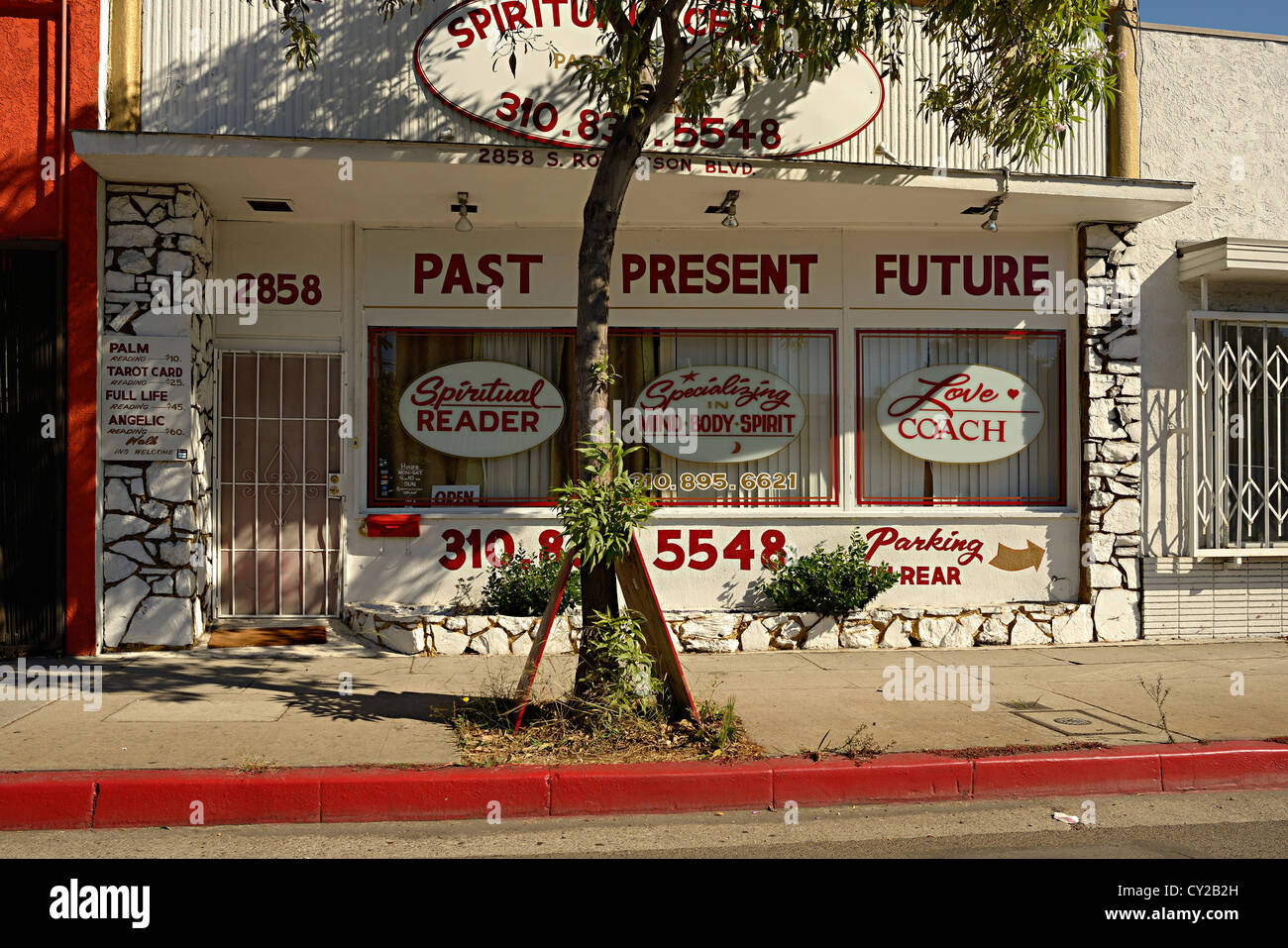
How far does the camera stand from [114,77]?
839cm

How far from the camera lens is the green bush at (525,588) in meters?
8.83

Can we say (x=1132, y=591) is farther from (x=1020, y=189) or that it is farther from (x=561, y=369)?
(x=561, y=369)

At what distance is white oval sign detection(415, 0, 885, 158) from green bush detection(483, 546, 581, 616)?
380 centimetres

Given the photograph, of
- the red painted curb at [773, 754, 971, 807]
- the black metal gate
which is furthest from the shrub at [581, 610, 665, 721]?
the black metal gate

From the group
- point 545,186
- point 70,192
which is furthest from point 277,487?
point 545,186

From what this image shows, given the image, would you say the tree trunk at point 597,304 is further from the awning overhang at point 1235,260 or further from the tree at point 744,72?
the awning overhang at point 1235,260

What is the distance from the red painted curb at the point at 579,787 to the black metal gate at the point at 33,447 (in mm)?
3480

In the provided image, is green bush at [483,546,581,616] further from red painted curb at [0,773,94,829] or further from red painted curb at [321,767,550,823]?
red painted curb at [0,773,94,829]

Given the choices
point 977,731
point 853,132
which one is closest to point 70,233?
point 853,132

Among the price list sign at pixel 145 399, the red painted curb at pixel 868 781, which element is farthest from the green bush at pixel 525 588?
the red painted curb at pixel 868 781

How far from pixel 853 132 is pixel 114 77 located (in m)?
6.45

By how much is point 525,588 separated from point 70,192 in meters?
5.14

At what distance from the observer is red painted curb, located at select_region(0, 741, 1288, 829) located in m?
5.18

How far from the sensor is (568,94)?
8602 millimetres
